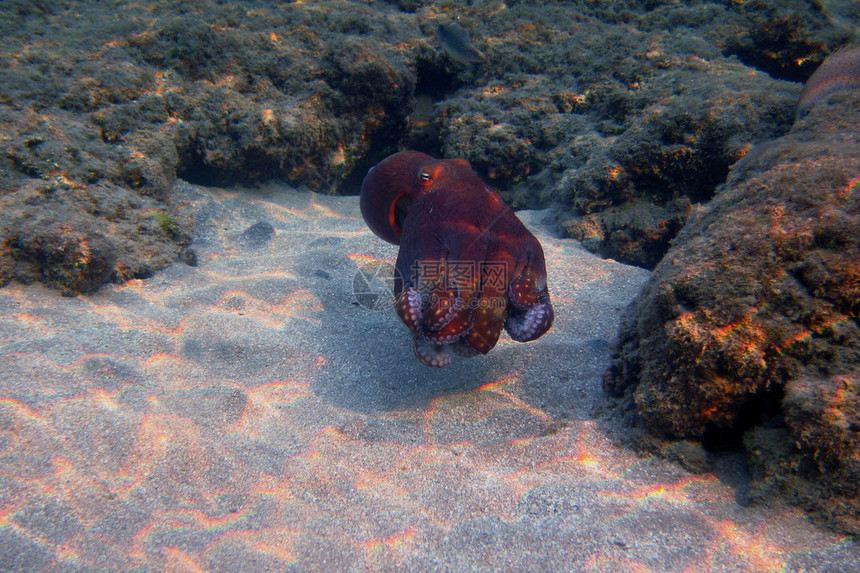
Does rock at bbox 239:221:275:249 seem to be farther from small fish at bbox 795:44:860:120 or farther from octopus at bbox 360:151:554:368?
small fish at bbox 795:44:860:120

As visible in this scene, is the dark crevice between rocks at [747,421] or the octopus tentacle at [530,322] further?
the octopus tentacle at [530,322]

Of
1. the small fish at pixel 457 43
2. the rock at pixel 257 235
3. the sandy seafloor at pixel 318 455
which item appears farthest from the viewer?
the small fish at pixel 457 43

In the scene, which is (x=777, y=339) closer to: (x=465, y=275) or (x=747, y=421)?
(x=747, y=421)

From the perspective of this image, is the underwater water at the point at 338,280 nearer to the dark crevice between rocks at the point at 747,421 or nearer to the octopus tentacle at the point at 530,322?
the dark crevice between rocks at the point at 747,421

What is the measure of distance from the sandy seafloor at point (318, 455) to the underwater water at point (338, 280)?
0.6 inches

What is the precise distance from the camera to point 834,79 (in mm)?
3621

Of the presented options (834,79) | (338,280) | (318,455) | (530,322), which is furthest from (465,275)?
(834,79)

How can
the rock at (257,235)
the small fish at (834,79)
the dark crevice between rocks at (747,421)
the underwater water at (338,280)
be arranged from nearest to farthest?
the underwater water at (338,280), the dark crevice between rocks at (747,421), the small fish at (834,79), the rock at (257,235)

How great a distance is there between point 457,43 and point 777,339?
5.87 m

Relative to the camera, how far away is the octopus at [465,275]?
2133mm

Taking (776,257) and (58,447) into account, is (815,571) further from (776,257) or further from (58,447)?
(58,447)
